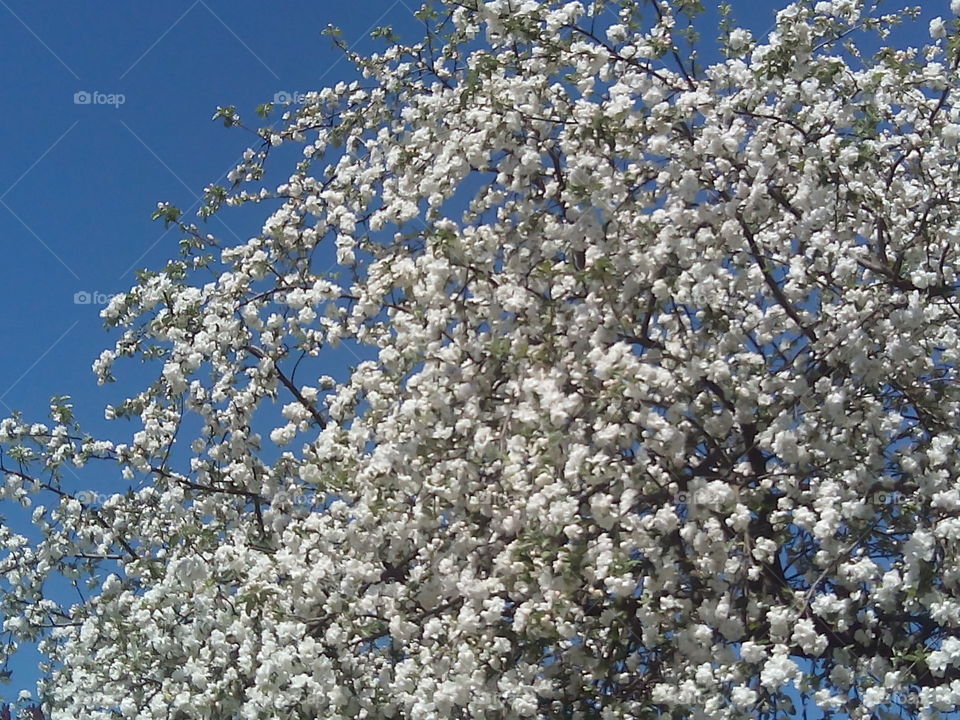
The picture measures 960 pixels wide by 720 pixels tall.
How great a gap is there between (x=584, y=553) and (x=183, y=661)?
124 inches

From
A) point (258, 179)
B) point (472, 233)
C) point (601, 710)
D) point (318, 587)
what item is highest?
point (258, 179)

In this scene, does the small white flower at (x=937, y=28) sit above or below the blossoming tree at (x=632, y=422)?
above

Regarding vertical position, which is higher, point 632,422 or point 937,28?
point 937,28

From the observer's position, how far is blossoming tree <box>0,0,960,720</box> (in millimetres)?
5246

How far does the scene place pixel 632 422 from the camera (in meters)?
5.26

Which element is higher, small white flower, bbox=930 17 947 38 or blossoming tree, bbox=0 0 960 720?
small white flower, bbox=930 17 947 38

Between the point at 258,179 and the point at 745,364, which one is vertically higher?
the point at 258,179

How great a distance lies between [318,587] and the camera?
6.02 m

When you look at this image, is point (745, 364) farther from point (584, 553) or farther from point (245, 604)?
point (245, 604)

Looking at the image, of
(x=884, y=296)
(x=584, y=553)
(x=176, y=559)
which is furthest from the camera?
(x=176, y=559)

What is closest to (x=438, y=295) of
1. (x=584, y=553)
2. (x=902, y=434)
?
(x=584, y=553)

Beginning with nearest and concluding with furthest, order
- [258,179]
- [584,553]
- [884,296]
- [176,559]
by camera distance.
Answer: [584,553] → [884,296] → [176,559] → [258,179]

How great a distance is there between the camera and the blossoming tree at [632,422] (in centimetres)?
525

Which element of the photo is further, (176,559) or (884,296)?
(176,559)
